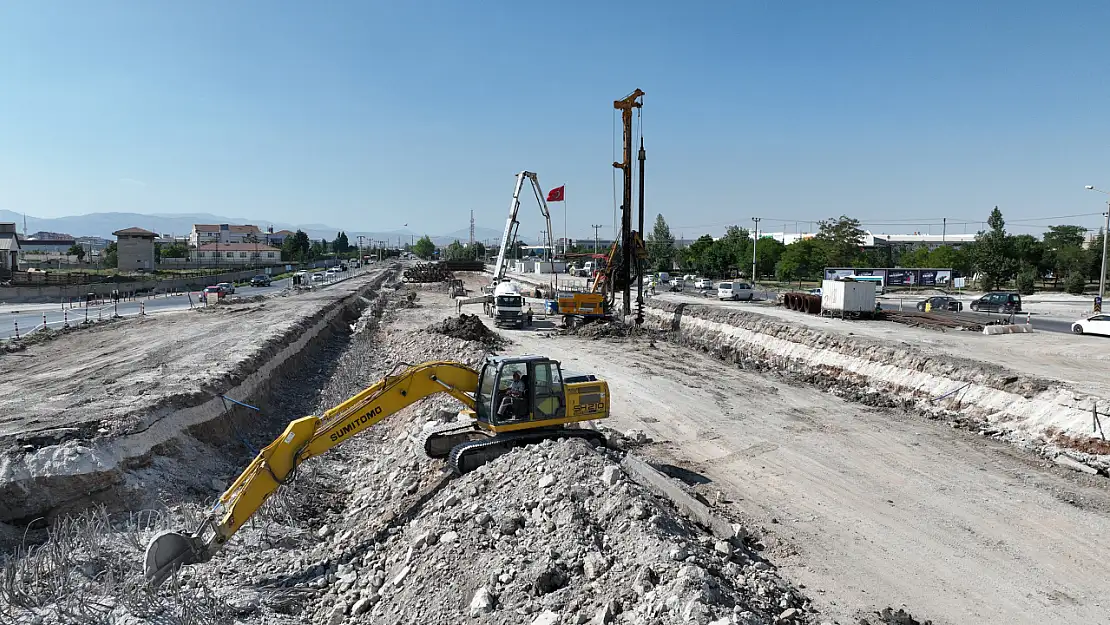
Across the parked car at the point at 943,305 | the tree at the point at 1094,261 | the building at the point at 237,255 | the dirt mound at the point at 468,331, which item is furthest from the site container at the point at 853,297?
the building at the point at 237,255

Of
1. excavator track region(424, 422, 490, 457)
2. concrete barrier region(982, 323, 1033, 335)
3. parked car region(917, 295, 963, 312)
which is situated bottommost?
excavator track region(424, 422, 490, 457)

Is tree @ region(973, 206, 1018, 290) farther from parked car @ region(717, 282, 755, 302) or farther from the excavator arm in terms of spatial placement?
the excavator arm

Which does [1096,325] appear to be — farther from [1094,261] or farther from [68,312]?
[68,312]

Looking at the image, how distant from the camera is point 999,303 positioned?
38281 mm

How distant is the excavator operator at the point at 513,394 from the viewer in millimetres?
11016

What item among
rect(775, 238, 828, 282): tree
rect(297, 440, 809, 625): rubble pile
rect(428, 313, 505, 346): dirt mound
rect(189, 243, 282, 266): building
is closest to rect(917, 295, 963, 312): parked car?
rect(428, 313, 505, 346): dirt mound

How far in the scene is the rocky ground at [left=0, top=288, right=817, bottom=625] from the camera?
7211 mm

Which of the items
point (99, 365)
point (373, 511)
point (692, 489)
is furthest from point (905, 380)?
point (99, 365)

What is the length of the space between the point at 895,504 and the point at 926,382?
10017 mm

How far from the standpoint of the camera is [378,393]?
9.79 meters

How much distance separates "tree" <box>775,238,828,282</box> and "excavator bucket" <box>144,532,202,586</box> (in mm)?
77516

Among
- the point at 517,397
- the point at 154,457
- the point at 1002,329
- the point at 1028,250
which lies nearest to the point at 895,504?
the point at 517,397

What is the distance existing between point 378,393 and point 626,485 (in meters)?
3.88

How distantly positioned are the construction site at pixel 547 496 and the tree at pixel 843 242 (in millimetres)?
65688
